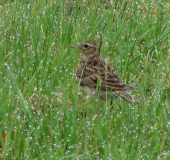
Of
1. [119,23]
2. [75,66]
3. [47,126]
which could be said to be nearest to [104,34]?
[119,23]

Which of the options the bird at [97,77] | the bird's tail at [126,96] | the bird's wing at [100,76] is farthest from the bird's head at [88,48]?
the bird's tail at [126,96]

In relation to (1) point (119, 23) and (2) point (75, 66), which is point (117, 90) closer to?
(2) point (75, 66)

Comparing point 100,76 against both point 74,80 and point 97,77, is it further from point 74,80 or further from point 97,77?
point 74,80

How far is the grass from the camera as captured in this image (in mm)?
6902

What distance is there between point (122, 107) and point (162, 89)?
692 mm

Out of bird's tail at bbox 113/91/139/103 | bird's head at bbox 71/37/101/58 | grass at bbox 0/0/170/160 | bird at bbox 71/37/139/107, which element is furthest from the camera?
bird's head at bbox 71/37/101/58

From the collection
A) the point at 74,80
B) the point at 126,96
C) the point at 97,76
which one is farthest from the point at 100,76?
the point at 126,96

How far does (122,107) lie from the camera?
7832mm

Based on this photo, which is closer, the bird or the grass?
the grass

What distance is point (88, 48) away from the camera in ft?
28.8

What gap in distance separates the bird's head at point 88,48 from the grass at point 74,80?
9.9 inches

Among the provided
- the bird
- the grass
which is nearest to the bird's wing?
the bird

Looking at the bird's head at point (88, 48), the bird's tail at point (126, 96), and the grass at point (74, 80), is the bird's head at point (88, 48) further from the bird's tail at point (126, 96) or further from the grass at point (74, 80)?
the bird's tail at point (126, 96)

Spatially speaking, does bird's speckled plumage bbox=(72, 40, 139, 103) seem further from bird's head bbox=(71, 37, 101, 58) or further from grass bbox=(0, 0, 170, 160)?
grass bbox=(0, 0, 170, 160)
